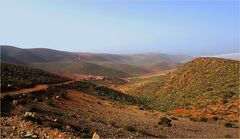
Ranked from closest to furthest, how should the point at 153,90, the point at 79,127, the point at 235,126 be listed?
the point at 79,127 → the point at 235,126 → the point at 153,90

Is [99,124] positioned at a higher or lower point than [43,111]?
lower

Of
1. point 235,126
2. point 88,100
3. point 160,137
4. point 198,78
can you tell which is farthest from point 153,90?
point 160,137

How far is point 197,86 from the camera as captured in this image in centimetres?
4331

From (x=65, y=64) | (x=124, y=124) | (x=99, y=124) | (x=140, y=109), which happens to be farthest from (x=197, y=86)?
(x=65, y=64)

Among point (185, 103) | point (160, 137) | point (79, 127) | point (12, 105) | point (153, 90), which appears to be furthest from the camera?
point (153, 90)

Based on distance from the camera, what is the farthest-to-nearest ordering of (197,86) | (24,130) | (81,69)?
1. (81,69)
2. (197,86)
3. (24,130)

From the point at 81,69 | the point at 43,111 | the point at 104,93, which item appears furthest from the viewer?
the point at 81,69

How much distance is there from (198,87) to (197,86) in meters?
0.45

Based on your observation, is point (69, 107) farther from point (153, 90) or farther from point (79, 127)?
point (153, 90)

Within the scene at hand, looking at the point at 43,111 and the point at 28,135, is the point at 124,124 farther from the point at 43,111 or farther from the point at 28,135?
the point at 28,135

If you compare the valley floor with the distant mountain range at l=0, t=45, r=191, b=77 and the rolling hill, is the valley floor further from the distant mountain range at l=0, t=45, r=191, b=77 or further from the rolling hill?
the distant mountain range at l=0, t=45, r=191, b=77

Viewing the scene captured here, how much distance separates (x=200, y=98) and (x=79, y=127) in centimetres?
2224

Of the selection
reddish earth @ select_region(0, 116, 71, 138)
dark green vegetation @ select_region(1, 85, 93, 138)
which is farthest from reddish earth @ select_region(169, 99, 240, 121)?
reddish earth @ select_region(0, 116, 71, 138)

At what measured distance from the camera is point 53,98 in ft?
93.7
